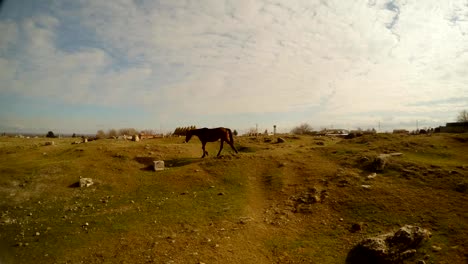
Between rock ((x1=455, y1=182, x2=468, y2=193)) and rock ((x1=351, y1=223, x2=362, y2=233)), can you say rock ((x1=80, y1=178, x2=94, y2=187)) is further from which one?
rock ((x1=455, y1=182, x2=468, y2=193))

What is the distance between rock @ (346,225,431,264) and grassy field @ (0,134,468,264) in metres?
0.29

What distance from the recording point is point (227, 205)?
505 inches

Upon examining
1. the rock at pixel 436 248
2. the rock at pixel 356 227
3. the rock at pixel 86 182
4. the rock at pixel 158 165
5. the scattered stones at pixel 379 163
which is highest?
the scattered stones at pixel 379 163

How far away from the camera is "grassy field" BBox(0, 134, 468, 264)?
9.64m

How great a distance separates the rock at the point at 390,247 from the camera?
29.9 feet

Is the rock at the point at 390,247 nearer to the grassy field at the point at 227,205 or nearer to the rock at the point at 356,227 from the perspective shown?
the grassy field at the point at 227,205

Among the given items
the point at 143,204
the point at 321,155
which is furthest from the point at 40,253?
the point at 321,155

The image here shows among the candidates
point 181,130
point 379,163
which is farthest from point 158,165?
point 181,130

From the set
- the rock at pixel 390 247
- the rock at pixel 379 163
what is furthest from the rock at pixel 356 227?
the rock at pixel 379 163

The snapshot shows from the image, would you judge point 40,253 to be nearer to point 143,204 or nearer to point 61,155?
point 143,204

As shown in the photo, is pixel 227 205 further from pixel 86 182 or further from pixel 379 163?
pixel 379 163

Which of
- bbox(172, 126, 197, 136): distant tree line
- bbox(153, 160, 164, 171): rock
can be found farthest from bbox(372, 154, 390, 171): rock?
bbox(172, 126, 197, 136): distant tree line

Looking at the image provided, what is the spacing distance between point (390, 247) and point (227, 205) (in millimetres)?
5999

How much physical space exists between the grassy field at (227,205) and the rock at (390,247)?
0.94 feet
